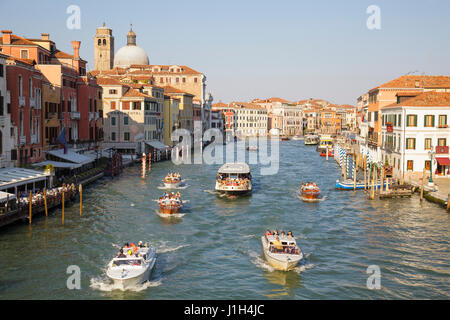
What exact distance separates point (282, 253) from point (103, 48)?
382 feet

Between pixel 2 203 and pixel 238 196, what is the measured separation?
738 inches

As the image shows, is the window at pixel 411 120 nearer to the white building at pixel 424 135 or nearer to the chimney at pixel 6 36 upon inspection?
the white building at pixel 424 135

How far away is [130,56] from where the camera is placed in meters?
124

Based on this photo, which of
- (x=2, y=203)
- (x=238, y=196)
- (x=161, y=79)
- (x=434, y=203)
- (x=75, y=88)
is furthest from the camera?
(x=161, y=79)

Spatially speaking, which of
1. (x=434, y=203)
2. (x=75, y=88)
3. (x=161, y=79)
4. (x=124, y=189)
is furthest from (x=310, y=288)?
(x=161, y=79)

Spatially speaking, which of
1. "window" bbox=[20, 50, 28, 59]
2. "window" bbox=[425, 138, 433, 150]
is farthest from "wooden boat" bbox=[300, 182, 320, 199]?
"window" bbox=[20, 50, 28, 59]

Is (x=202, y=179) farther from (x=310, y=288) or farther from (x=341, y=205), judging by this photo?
(x=310, y=288)

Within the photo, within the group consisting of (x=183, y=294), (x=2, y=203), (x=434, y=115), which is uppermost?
(x=434, y=115)

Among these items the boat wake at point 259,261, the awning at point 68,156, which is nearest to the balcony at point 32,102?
the awning at point 68,156

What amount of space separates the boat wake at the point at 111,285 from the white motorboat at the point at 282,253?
16.6 feet

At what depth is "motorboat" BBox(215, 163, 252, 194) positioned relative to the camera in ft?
136

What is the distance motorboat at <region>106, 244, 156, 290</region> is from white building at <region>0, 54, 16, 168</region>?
50.1 feet

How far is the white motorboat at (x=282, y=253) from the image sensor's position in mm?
22641
